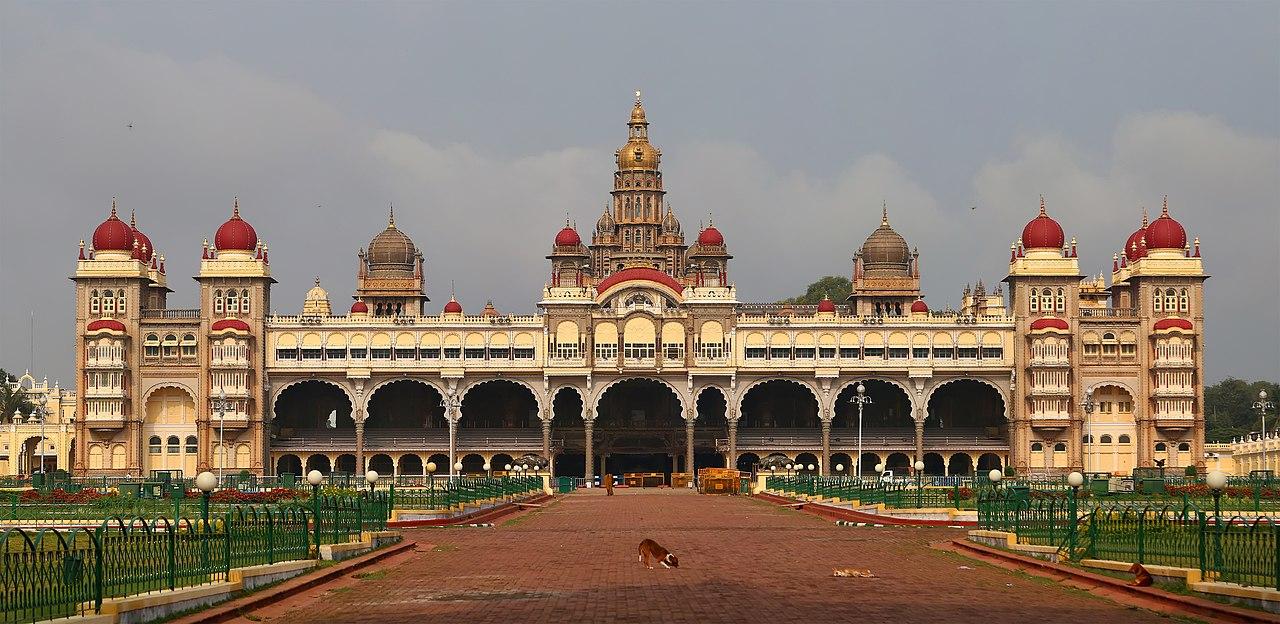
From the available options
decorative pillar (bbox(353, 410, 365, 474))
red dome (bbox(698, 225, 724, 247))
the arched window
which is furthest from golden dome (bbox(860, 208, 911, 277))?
the arched window

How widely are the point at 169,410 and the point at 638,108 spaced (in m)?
41.1

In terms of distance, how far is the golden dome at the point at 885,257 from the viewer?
123 m

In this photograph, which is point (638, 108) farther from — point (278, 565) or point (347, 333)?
point (278, 565)

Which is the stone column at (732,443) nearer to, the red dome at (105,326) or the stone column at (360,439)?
the stone column at (360,439)

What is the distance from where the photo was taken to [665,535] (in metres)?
42.6

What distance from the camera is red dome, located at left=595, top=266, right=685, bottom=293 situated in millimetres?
108812

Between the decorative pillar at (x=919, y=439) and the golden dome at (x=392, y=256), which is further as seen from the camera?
the golden dome at (x=392, y=256)

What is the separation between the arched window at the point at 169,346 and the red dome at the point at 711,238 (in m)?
38.5

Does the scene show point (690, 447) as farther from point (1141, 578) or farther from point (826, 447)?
point (1141, 578)

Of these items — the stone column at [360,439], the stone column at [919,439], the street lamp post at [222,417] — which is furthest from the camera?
the stone column at [360,439]

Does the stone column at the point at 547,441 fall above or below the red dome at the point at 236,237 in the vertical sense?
below

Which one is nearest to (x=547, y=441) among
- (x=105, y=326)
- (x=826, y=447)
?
(x=826, y=447)

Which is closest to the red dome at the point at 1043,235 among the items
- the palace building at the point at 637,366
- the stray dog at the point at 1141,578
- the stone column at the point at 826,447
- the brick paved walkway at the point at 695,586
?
the palace building at the point at 637,366

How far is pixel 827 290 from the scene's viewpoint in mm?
165000
